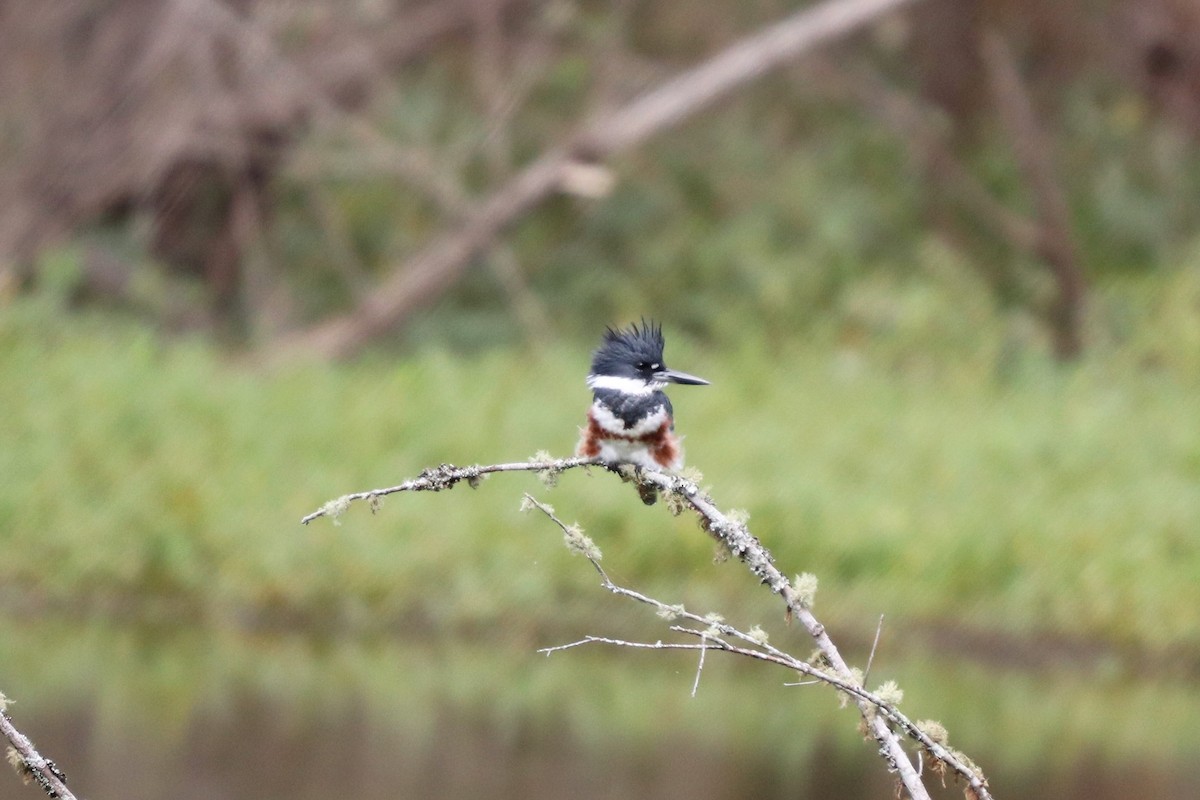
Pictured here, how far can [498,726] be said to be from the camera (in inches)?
305

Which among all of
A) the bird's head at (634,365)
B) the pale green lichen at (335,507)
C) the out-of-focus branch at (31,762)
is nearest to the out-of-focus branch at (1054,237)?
the bird's head at (634,365)

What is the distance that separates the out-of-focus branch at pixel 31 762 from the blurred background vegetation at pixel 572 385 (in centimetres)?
397

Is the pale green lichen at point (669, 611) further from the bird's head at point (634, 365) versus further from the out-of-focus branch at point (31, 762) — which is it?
the bird's head at point (634, 365)

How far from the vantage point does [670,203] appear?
552 inches

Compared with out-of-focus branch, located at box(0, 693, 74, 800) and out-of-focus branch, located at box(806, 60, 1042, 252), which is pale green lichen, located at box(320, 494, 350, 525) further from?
out-of-focus branch, located at box(806, 60, 1042, 252)

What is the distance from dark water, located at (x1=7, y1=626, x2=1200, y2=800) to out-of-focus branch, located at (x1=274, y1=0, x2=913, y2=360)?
3764mm

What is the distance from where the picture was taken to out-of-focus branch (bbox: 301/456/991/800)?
288 cm

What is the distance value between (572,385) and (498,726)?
3348 mm

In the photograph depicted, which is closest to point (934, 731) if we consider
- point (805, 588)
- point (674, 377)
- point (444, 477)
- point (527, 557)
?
point (805, 588)

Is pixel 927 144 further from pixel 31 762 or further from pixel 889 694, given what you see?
pixel 31 762

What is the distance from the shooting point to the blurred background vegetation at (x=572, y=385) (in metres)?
7.86

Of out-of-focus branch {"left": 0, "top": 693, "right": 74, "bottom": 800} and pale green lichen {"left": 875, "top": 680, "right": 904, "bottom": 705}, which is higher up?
pale green lichen {"left": 875, "top": 680, "right": 904, "bottom": 705}

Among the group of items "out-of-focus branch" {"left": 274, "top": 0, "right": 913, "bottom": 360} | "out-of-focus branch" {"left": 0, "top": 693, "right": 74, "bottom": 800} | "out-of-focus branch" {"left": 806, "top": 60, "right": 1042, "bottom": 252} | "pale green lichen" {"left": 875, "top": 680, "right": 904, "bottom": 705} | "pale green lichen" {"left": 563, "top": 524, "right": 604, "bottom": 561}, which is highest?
"out-of-focus branch" {"left": 806, "top": 60, "right": 1042, "bottom": 252}

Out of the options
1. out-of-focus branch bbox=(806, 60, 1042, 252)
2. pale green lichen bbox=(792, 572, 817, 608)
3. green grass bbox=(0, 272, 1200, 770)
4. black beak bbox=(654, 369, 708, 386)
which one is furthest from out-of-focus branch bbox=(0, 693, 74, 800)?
out-of-focus branch bbox=(806, 60, 1042, 252)
